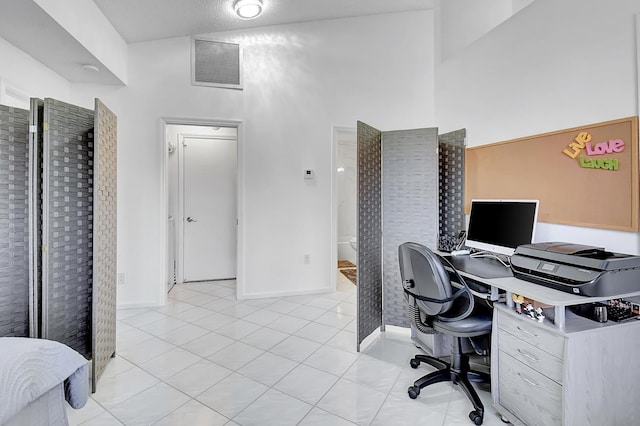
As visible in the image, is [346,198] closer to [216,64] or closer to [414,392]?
[216,64]

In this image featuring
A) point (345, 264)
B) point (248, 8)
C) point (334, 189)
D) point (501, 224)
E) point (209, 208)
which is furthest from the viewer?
point (345, 264)

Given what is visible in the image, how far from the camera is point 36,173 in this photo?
6.50 feet

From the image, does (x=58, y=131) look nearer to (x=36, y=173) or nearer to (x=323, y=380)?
(x=36, y=173)

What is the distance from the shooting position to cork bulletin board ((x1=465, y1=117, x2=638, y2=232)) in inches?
66.7

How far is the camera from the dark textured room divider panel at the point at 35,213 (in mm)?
1948

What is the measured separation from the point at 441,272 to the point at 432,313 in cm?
28

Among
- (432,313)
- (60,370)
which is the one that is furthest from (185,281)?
(432,313)

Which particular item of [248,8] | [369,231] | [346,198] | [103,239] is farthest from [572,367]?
[346,198]

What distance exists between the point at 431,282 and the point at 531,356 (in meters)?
0.55

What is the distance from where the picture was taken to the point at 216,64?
364 centimetres

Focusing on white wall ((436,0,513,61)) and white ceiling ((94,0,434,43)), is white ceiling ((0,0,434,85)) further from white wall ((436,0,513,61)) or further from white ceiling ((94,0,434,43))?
white wall ((436,0,513,61))

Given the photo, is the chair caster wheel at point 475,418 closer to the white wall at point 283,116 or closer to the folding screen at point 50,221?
the folding screen at point 50,221

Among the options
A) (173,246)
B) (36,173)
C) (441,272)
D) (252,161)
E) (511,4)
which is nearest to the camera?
(441,272)

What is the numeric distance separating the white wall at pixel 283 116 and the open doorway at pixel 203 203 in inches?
33.5
